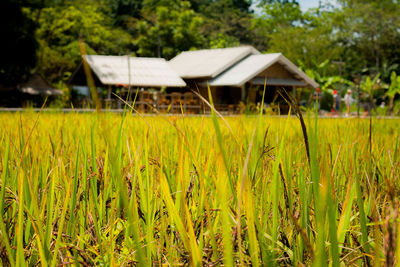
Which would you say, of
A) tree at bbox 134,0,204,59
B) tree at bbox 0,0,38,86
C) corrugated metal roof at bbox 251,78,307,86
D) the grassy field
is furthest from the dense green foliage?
the grassy field

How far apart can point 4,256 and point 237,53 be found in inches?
1053

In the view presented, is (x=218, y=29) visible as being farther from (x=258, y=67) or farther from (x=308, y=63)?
(x=258, y=67)

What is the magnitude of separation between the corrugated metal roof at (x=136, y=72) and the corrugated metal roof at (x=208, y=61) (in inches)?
65.7

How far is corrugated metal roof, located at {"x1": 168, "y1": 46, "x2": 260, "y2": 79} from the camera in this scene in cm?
2541

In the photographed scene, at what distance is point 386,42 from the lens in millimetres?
40438

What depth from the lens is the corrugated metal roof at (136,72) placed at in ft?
75.0

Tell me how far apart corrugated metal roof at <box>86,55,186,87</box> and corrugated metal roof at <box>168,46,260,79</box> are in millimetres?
1670

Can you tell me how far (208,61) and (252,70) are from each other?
15.6 ft

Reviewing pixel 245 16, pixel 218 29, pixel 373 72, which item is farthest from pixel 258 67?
pixel 245 16

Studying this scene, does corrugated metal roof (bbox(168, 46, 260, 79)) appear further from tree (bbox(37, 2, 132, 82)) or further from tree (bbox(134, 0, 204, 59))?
tree (bbox(134, 0, 204, 59))

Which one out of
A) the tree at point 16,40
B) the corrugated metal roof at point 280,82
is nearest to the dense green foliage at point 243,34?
the corrugated metal roof at point 280,82

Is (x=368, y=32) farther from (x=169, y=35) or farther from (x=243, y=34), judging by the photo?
(x=169, y=35)

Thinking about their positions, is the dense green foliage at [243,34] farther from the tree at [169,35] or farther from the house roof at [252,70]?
the house roof at [252,70]

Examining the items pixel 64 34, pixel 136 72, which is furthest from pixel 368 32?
pixel 64 34
